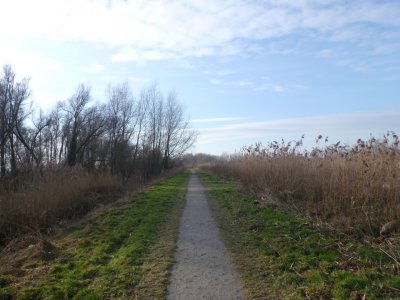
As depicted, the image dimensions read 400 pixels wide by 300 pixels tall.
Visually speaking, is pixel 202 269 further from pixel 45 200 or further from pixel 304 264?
pixel 45 200

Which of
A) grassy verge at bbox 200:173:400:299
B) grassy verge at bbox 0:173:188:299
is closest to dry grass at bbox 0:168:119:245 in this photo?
grassy verge at bbox 0:173:188:299

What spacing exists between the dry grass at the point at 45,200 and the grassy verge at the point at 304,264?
643cm

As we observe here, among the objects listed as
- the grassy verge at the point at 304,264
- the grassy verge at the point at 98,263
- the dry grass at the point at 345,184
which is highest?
the dry grass at the point at 345,184

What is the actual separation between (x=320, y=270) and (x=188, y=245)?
3.23 meters

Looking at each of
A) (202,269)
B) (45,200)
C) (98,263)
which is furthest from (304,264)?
(45,200)

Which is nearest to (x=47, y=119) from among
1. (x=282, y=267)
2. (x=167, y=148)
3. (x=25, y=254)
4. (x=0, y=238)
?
(x=167, y=148)

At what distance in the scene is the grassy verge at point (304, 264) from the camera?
5.60 meters

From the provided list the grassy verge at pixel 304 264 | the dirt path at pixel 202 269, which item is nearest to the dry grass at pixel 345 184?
the grassy verge at pixel 304 264

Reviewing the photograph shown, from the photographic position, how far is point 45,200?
1409cm

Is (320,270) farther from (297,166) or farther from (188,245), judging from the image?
(297,166)

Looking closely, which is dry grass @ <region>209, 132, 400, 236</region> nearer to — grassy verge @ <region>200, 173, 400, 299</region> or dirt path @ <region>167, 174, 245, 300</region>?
grassy verge @ <region>200, 173, 400, 299</region>

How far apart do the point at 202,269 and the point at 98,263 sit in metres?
2.09

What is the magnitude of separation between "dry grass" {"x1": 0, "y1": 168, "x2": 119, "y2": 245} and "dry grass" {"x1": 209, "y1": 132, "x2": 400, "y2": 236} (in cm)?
728

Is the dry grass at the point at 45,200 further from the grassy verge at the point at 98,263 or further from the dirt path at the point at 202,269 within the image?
the dirt path at the point at 202,269
